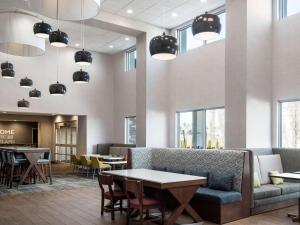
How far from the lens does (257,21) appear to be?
7.65 metres

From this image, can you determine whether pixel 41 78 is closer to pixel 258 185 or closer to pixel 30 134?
pixel 30 134


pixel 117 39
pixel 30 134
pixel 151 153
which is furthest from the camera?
pixel 30 134

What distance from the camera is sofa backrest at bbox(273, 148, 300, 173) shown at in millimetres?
6903

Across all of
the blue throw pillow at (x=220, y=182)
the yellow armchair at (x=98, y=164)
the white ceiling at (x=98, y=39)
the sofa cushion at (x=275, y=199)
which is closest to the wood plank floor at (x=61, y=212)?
the sofa cushion at (x=275, y=199)

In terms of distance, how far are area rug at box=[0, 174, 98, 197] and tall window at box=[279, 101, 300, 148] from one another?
17.8ft

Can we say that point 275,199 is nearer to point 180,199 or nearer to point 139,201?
point 180,199

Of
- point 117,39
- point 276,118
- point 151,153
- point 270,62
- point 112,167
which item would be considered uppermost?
point 117,39

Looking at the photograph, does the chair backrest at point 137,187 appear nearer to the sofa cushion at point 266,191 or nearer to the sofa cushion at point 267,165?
the sofa cushion at point 266,191

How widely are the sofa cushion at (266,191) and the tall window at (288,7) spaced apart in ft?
14.1

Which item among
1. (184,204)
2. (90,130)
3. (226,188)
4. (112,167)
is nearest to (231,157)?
(226,188)

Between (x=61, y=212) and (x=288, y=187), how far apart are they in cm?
455

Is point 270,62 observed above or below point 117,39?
below

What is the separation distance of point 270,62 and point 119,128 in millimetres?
7695

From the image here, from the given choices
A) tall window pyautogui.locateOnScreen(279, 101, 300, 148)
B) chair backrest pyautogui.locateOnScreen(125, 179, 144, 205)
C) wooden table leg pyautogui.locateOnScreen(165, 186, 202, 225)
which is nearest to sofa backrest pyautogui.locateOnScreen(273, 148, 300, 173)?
tall window pyautogui.locateOnScreen(279, 101, 300, 148)
